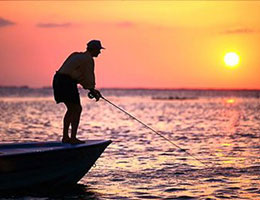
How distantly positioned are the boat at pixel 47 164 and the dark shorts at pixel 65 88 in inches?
40.3

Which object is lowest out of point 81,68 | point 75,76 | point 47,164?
point 47,164

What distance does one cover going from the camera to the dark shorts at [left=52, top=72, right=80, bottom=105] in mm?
11562

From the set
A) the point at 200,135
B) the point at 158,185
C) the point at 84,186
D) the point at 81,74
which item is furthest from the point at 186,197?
Answer: the point at 200,135

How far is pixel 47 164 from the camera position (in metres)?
11.6

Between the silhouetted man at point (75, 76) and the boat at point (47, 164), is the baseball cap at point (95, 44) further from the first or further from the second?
the boat at point (47, 164)

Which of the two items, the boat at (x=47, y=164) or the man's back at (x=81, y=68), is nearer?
the boat at (x=47, y=164)

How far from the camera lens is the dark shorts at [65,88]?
1156 cm

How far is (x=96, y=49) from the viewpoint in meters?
11.6

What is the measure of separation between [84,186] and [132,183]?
1.12 m

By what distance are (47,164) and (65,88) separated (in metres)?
1.65

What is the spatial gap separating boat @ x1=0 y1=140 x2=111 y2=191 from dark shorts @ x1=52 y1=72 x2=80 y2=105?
3.36 feet

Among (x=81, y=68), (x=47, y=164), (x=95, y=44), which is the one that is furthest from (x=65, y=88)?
(x=47, y=164)

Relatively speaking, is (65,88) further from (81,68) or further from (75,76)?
(81,68)

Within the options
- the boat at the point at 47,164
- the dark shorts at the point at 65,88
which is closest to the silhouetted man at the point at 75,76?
the dark shorts at the point at 65,88
